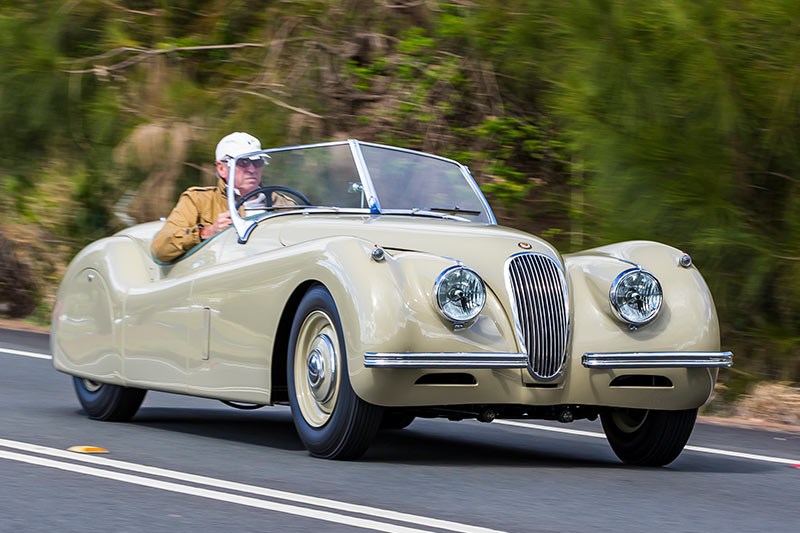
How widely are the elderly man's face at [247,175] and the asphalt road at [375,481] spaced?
1.34 m

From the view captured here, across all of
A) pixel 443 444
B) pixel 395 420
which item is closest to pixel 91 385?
pixel 395 420

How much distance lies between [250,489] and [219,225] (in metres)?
2.69

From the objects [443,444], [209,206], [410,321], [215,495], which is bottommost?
[443,444]

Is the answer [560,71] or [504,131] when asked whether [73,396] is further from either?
[504,131]

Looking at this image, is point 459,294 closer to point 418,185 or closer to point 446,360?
point 446,360

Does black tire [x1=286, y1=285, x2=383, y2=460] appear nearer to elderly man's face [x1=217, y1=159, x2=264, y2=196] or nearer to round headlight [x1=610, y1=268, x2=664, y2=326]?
round headlight [x1=610, y1=268, x2=664, y2=326]

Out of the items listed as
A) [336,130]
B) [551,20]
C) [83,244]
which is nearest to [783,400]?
[551,20]

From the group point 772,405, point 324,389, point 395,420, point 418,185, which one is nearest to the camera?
point 324,389

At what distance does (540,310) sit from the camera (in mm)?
6266

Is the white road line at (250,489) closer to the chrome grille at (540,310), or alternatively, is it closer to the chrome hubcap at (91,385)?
the chrome grille at (540,310)

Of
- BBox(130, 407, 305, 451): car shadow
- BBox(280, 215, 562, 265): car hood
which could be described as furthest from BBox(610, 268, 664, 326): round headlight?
BBox(130, 407, 305, 451): car shadow

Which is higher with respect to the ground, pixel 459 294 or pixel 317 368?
pixel 459 294

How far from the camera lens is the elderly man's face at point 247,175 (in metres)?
7.75

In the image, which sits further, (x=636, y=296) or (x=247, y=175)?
(x=247, y=175)
